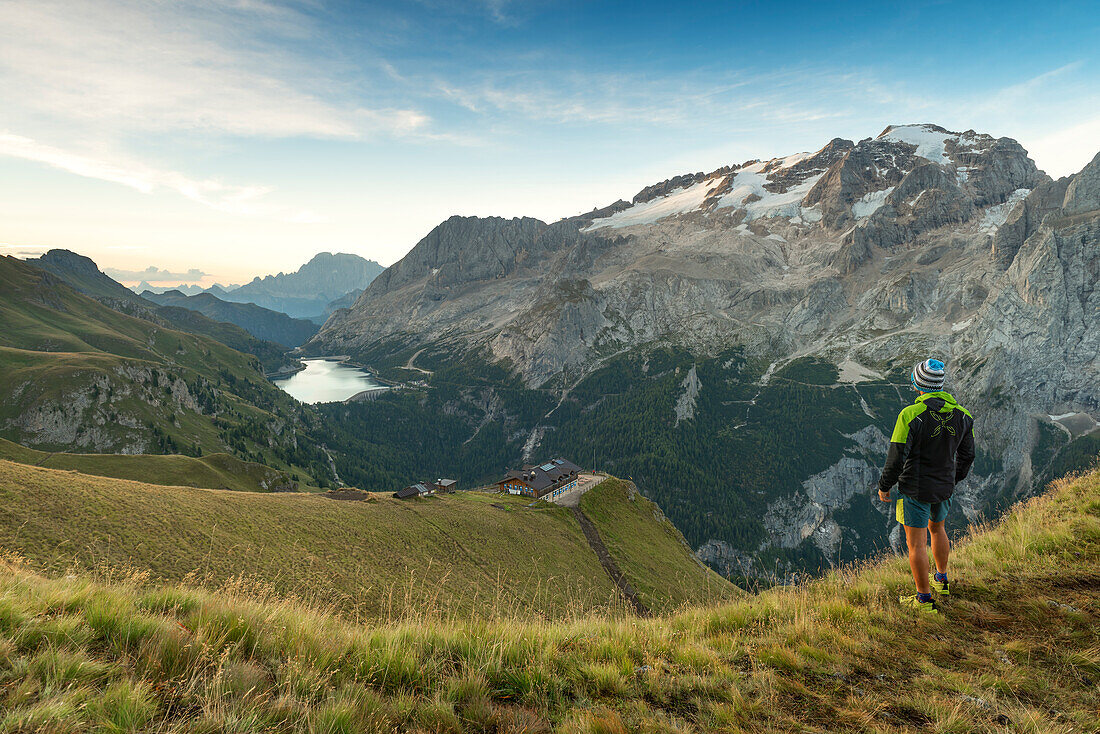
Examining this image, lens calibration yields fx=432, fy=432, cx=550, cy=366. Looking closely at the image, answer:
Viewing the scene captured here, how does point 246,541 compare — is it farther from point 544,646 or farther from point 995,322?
point 995,322

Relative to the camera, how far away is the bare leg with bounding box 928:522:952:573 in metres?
7.55

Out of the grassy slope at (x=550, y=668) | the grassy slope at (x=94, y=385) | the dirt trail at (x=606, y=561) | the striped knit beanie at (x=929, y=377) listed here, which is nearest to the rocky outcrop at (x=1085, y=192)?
the dirt trail at (x=606, y=561)

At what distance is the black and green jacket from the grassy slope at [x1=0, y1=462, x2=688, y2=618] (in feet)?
22.3

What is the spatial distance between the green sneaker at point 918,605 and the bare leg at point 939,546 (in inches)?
40.2

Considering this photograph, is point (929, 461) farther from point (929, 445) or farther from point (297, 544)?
point (297, 544)

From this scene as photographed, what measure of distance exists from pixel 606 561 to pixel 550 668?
5027cm

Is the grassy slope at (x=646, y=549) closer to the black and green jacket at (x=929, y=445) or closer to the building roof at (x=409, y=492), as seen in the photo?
the building roof at (x=409, y=492)

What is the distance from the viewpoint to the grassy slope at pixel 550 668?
3.62m

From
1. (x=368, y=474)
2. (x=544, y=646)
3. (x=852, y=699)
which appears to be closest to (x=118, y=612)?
(x=544, y=646)

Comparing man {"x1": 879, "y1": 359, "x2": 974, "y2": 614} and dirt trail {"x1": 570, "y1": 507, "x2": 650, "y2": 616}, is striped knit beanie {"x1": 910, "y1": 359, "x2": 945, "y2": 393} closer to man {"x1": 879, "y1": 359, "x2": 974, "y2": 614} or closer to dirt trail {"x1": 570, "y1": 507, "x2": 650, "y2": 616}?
man {"x1": 879, "y1": 359, "x2": 974, "y2": 614}

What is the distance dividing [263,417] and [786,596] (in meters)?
189

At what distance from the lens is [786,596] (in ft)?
27.2

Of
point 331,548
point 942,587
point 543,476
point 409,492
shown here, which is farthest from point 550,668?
point 543,476

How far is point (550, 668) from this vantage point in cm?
519
